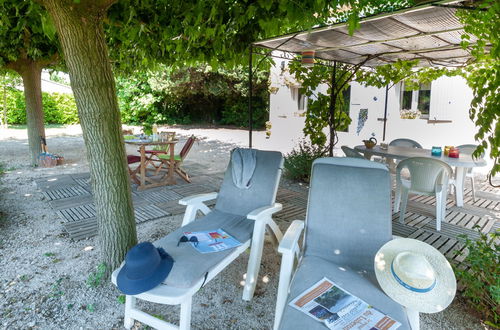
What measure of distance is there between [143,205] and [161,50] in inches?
89.5

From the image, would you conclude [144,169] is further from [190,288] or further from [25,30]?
[190,288]

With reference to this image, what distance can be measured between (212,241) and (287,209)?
2.34 meters

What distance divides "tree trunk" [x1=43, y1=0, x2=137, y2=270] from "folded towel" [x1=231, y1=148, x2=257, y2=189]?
3.61ft

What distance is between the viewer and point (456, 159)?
450 centimetres

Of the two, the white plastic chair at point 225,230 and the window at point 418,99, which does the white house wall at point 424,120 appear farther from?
the white plastic chair at point 225,230

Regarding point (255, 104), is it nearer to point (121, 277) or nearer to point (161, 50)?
point (161, 50)

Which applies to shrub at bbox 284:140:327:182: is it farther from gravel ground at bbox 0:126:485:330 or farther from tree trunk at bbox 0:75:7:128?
tree trunk at bbox 0:75:7:128

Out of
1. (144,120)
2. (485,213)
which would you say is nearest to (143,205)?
(485,213)

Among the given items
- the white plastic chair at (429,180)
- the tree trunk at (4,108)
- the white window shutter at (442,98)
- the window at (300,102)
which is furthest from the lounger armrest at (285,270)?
the tree trunk at (4,108)

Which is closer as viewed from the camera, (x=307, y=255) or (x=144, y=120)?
(x=307, y=255)

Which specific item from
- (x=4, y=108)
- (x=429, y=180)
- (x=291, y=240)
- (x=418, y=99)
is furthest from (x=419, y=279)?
(x=4, y=108)

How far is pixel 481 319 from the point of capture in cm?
234

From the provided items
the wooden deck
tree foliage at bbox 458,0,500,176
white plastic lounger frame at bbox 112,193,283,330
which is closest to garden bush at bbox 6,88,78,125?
the wooden deck

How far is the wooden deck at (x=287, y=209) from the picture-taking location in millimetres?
3820
